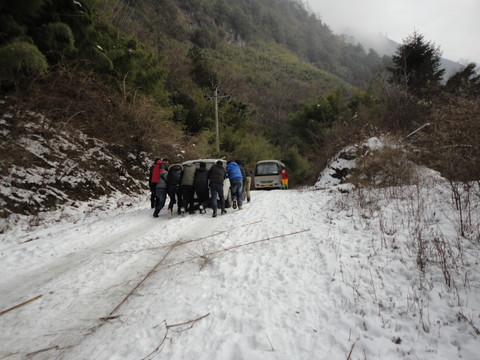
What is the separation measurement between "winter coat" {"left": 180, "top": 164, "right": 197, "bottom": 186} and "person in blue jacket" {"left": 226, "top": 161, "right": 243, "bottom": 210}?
1.33 metres

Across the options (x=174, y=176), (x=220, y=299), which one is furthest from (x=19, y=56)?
Result: (x=220, y=299)

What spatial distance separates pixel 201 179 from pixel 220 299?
5.21 meters

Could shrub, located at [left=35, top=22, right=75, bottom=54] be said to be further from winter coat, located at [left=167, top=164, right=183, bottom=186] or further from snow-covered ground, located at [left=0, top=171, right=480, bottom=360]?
snow-covered ground, located at [left=0, top=171, right=480, bottom=360]

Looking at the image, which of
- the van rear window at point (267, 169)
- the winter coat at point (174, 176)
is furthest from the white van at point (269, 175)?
the winter coat at point (174, 176)

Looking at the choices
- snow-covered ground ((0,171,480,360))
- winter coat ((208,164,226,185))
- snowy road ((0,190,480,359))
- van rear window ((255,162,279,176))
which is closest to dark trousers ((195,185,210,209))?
winter coat ((208,164,226,185))

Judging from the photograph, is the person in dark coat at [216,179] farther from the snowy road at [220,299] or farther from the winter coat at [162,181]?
the snowy road at [220,299]

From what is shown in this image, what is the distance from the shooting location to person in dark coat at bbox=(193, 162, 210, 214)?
7727mm

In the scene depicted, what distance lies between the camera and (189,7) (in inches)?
3410

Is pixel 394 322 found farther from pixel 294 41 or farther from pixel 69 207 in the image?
pixel 294 41

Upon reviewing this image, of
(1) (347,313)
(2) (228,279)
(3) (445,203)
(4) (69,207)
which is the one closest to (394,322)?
(1) (347,313)

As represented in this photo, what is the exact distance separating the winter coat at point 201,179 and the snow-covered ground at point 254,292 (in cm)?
249

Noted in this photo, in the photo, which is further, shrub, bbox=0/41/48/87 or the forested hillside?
the forested hillside

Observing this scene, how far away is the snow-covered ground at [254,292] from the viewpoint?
2111 millimetres

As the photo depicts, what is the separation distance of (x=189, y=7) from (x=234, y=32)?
18836 millimetres
